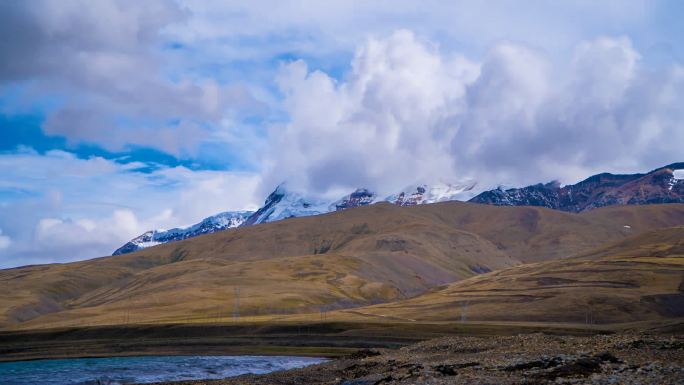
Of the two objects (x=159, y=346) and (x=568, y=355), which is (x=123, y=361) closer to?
(x=159, y=346)

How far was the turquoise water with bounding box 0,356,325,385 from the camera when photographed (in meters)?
81.1

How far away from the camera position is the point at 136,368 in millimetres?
94125

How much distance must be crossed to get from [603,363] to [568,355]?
16.8ft

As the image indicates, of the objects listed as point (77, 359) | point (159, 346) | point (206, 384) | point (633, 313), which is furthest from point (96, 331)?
point (633, 313)

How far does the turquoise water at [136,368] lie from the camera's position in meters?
81.1

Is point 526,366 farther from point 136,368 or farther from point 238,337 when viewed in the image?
point 238,337

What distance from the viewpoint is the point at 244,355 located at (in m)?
114

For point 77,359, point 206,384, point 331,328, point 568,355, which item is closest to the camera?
point 568,355

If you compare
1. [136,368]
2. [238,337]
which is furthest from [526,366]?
[238,337]

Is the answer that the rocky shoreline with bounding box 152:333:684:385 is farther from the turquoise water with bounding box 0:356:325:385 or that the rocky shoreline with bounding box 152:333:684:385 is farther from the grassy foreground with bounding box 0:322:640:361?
the grassy foreground with bounding box 0:322:640:361

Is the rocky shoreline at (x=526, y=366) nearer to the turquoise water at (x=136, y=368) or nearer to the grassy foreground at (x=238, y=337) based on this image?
the turquoise water at (x=136, y=368)

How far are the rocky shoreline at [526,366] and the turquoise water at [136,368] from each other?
14.4 meters

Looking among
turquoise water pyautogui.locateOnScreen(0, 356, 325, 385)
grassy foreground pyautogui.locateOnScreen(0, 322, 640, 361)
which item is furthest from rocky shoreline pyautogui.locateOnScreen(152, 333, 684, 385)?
grassy foreground pyautogui.locateOnScreen(0, 322, 640, 361)

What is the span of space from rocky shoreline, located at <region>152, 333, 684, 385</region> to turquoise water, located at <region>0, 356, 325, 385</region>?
14.4 meters
